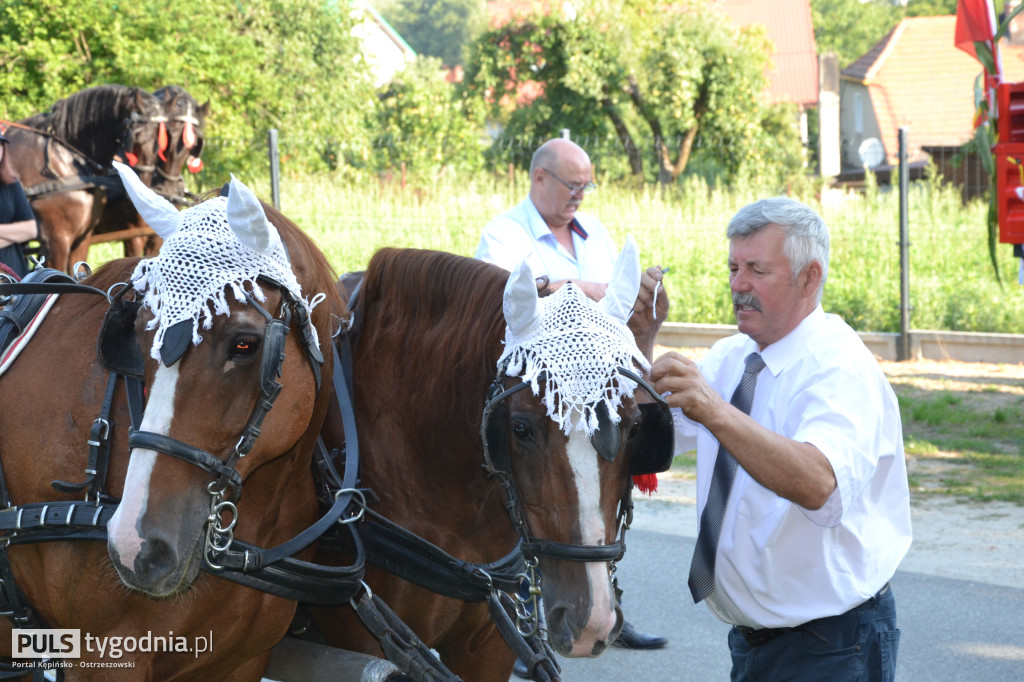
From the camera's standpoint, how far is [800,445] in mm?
2270

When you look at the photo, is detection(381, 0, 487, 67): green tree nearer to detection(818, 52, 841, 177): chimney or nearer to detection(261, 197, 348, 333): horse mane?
detection(818, 52, 841, 177): chimney

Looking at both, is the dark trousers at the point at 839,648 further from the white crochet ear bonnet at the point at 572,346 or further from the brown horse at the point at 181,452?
the brown horse at the point at 181,452

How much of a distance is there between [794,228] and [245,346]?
1.34 metres

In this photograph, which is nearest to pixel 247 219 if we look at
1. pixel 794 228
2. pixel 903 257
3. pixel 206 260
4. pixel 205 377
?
pixel 206 260

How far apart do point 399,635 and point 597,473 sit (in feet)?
2.40

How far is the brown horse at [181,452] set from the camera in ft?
6.54

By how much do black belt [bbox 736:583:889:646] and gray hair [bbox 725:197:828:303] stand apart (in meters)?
0.82

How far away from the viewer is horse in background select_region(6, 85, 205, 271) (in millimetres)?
7734

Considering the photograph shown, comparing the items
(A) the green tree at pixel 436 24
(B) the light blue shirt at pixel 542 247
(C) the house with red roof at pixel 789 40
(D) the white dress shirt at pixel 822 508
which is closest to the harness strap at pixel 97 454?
(D) the white dress shirt at pixel 822 508

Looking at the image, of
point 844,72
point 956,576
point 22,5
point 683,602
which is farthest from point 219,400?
point 844,72

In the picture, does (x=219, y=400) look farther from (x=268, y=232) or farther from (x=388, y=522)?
(x=388, y=522)

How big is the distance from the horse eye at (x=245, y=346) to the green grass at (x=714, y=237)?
8.96 metres

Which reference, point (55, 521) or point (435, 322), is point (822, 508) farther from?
point (55, 521)

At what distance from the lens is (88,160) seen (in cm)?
797
